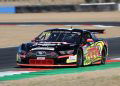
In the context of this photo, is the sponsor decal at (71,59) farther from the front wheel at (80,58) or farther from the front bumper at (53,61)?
the front wheel at (80,58)

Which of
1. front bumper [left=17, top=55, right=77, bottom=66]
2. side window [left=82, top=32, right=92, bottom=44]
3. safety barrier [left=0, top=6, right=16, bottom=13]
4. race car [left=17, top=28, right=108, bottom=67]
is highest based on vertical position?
safety barrier [left=0, top=6, right=16, bottom=13]

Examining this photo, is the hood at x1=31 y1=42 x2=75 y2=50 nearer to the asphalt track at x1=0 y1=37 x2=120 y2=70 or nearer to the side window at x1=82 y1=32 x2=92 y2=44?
the side window at x1=82 y1=32 x2=92 y2=44

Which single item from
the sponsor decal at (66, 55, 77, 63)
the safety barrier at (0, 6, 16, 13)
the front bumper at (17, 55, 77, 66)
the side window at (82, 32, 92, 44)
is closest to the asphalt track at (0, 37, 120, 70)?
the front bumper at (17, 55, 77, 66)

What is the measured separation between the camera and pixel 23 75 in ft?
40.1

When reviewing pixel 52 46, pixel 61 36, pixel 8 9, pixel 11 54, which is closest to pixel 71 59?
pixel 52 46

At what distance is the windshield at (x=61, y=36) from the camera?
1415 centimetres

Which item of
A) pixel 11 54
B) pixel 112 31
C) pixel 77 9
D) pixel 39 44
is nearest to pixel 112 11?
pixel 77 9

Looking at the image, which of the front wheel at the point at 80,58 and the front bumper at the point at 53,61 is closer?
the front bumper at the point at 53,61

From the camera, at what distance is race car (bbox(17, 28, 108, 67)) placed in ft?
43.5

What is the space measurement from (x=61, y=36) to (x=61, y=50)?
112cm

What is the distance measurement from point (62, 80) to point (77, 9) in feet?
126

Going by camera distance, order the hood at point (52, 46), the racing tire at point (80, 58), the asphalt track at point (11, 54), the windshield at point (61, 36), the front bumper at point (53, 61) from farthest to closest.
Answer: the asphalt track at point (11, 54) → the windshield at point (61, 36) → the racing tire at point (80, 58) → the hood at point (52, 46) → the front bumper at point (53, 61)

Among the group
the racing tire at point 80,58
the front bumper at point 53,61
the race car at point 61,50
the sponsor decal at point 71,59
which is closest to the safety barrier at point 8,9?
the race car at point 61,50

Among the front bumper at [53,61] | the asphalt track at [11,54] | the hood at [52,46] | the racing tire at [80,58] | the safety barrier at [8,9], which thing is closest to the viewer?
the front bumper at [53,61]
